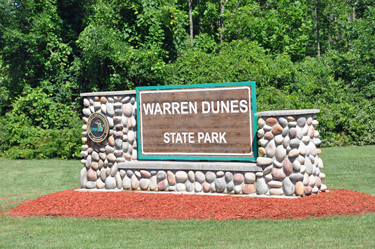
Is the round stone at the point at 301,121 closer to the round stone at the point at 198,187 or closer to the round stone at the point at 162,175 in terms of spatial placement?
the round stone at the point at 198,187

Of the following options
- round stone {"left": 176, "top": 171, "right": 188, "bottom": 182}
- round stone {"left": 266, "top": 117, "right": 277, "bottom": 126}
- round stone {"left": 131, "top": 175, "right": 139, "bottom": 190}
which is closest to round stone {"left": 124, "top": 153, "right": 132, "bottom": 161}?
round stone {"left": 131, "top": 175, "right": 139, "bottom": 190}

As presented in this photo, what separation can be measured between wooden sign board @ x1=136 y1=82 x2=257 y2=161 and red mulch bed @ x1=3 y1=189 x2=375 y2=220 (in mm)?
968

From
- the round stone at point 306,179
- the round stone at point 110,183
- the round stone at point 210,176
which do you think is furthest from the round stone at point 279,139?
the round stone at point 110,183

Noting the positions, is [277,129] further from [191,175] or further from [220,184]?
[191,175]

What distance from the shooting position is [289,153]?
26.3 ft

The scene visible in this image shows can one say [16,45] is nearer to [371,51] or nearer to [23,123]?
[23,123]

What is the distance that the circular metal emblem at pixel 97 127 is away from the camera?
976 centimetres

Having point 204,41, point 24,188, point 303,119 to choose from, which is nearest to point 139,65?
point 204,41

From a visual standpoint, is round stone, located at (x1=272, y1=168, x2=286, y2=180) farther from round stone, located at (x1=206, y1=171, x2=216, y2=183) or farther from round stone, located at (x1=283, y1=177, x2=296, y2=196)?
round stone, located at (x1=206, y1=171, x2=216, y2=183)

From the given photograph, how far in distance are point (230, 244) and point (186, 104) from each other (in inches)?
149

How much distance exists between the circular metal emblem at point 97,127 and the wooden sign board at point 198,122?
2.62ft

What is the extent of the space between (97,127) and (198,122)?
7.74 feet

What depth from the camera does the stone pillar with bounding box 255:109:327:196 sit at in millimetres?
7977

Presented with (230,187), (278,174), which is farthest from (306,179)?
(230,187)
